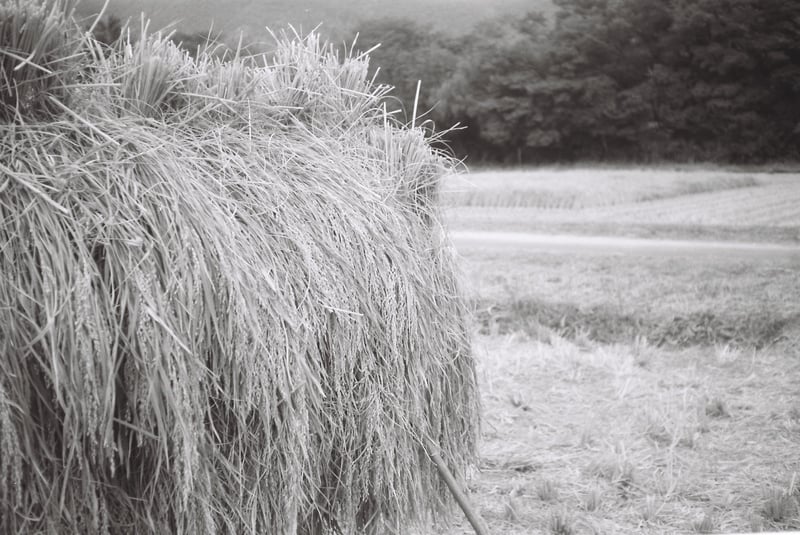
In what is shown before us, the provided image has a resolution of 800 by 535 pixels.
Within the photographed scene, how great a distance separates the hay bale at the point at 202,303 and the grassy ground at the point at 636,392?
1.80 feet

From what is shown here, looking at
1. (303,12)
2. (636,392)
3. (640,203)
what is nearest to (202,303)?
(303,12)

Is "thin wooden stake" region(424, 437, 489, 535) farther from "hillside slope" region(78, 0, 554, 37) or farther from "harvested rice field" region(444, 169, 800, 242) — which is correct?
"hillside slope" region(78, 0, 554, 37)

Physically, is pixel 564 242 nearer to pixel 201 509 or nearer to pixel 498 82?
pixel 498 82

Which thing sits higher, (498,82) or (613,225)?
(498,82)

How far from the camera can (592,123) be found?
3270mm

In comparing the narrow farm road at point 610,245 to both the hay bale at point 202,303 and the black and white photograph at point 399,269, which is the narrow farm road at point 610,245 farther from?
the hay bale at point 202,303

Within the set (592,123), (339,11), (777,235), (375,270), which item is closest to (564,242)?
(592,123)

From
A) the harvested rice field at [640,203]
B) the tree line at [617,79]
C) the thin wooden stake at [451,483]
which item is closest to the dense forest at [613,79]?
the tree line at [617,79]

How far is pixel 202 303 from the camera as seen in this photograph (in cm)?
126

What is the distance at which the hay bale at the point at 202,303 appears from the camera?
1.12 m

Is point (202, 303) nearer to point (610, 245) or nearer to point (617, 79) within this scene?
point (617, 79)

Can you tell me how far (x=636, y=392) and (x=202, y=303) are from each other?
2.50m

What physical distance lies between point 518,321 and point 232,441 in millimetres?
2843

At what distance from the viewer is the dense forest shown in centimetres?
305
